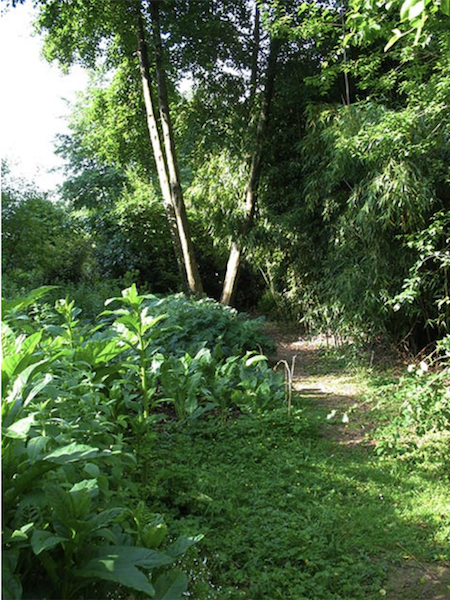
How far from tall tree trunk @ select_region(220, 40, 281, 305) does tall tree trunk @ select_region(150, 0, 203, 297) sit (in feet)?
1.80

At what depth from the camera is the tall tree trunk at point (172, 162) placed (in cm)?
704

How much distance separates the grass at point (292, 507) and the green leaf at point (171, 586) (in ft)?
0.90

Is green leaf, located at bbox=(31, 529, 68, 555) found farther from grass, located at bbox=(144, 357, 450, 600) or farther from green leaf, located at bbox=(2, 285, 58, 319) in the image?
green leaf, located at bbox=(2, 285, 58, 319)

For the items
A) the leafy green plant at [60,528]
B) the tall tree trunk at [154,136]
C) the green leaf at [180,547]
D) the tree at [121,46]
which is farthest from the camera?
the tall tree trunk at [154,136]

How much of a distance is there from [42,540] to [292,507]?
1513 mm

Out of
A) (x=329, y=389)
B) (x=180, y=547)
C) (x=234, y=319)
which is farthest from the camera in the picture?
(x=234, y=319)

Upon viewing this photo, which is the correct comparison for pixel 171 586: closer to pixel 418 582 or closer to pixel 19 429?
pixel 19 429

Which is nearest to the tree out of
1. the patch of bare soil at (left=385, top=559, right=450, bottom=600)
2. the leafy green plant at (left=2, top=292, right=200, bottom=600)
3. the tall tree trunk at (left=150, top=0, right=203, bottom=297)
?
the tall tree trunk at (left=150, top=0, right=203, bottom=297)

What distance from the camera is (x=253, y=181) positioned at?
7352 millimetres

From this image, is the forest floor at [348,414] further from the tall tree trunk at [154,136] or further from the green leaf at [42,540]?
the tall tree trunk at [154,136]

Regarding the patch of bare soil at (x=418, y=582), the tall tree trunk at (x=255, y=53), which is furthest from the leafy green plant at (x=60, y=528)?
the tall tree trunk at (x=255, y=53)

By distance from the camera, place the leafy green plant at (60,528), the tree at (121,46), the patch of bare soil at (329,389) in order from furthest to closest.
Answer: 1. the tree at (121,46)
2. the patch of bare soil at (329,389)
3. the leafy green plant at (60,528)

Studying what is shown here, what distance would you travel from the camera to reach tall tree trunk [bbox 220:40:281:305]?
7.06m

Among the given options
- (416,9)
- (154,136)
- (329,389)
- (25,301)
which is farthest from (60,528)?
(154,136)
